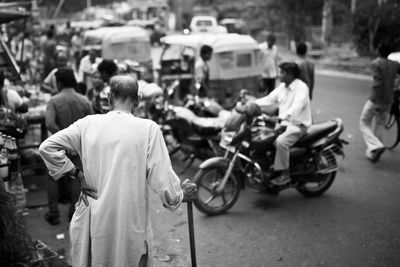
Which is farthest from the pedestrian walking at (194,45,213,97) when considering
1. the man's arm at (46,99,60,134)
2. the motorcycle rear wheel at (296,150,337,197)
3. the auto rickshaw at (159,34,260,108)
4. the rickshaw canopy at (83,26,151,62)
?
the rickshaw canopy at (83,26,151,62)

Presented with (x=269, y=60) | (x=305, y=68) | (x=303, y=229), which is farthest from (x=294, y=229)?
(x=269, y=60)

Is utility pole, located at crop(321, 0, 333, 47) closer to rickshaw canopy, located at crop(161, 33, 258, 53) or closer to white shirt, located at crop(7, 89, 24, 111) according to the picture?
rickshaw canopy, located at crop(161, 33, 258, 53)

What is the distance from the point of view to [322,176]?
643 cm

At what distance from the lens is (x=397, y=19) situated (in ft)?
60.8

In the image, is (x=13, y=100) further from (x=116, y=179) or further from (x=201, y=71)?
(x=201, y=71)

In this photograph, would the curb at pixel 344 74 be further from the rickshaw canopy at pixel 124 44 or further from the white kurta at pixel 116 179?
the white kurta at pixel 116 179

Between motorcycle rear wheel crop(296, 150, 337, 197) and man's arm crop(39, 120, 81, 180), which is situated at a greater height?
man's arm crop(39, 120, 81, 180)

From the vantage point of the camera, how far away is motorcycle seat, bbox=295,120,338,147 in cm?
622

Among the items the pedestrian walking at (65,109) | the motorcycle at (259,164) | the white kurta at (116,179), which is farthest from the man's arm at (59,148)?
the motorcycle at (259,164)

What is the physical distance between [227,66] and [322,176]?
16.9ft

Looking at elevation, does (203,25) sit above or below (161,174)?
above

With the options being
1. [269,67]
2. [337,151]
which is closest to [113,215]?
[337,151]

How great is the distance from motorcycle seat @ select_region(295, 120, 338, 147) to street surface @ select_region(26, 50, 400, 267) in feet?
2.50

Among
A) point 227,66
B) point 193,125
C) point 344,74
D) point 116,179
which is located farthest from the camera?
point 344,74
